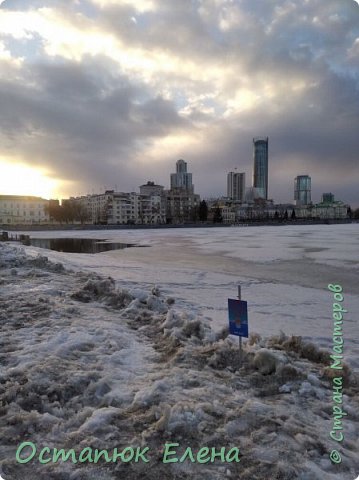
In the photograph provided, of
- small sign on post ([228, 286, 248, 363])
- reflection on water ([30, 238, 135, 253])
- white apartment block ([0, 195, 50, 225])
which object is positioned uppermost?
white apartment block ([0, 195, 50, 225])

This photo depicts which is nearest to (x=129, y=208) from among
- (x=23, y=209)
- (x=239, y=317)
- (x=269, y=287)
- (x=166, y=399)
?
(x=23, y=209)

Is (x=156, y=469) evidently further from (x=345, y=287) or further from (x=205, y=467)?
(x=345, y=287)

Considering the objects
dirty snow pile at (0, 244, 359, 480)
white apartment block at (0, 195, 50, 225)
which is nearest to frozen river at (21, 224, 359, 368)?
dirty snow pile at (0, 244, 359, 480)

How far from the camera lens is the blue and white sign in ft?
13.4

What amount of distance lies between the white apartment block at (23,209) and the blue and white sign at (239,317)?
145419 millimetres

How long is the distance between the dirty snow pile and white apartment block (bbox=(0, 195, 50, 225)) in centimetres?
14412

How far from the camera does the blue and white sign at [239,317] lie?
4098 mm

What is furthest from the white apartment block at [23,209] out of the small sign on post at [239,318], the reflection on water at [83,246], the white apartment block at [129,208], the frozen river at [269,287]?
the small sign on post at [239,318]

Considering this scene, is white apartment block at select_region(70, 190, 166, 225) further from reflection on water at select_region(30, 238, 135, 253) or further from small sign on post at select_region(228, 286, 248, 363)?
small sign on post at select_region(228, 286, 248, 363)

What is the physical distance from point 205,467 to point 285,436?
817 mm

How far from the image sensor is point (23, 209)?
14175 cm

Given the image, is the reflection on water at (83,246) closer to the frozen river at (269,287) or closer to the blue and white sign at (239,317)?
the frozen river at (269,287)

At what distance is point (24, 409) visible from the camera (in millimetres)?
3238

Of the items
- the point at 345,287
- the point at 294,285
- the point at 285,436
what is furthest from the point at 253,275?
the point at 285,436
